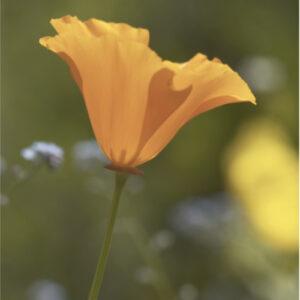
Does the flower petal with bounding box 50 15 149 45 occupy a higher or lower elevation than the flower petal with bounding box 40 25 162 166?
higher

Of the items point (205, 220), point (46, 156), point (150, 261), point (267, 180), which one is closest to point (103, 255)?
point (46, 156)

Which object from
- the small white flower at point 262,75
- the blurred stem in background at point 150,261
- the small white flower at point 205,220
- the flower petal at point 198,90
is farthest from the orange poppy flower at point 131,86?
the small white flower at point 262,75

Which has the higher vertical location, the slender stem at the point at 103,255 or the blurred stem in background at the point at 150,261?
the blurred stem in background at the point at 150,261

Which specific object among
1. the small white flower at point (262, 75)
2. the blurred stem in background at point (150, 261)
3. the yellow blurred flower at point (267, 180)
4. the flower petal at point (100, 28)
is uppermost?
the small white flower at point (262, 75)

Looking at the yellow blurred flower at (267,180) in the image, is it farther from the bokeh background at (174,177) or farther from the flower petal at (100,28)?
the flower petal at (100,28)

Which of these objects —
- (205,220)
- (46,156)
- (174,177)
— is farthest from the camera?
(174,177)

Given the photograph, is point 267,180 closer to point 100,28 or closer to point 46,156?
point 46,156

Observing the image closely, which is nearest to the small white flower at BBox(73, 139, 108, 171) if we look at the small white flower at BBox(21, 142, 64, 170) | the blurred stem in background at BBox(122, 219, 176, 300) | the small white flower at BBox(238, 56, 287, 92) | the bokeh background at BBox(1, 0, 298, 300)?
the bokeh background at BBox(1, 0, 298, 300)

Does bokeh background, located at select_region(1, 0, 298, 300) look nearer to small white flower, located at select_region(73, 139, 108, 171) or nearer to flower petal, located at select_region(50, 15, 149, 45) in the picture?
small white flower, located at select_region(73, 139, 108, 171)
